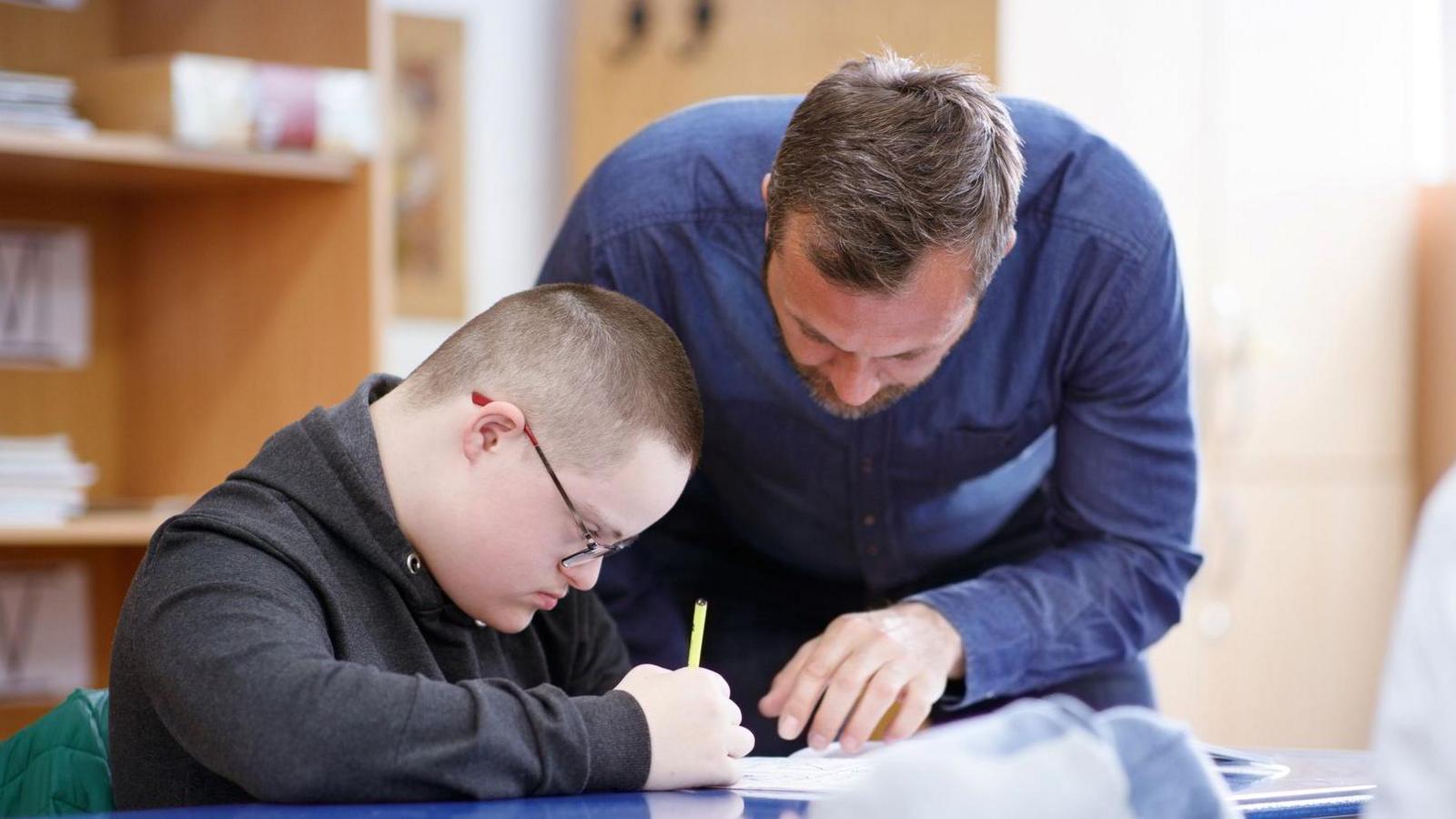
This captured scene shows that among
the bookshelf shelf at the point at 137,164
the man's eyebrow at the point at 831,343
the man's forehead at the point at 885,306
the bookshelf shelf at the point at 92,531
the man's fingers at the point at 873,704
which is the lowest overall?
the bookshelf shelf at the point at 92,531

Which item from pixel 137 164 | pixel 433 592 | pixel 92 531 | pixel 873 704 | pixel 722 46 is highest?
pixel 722 46

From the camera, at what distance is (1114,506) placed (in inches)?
65.1

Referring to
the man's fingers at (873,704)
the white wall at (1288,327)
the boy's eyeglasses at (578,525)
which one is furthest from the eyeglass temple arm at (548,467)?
the white wall at (1288,327)

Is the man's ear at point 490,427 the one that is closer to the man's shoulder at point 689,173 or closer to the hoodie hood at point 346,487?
the hoodie hood at point 346,487

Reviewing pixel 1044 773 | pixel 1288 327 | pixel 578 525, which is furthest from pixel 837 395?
pixel 1288 327

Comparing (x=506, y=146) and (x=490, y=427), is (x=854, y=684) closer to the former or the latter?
(x=490, y=427)

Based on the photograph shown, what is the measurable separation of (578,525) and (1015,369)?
587 millimetres

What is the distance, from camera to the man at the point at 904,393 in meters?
1.36

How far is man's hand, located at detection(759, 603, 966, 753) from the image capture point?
4.26 ft

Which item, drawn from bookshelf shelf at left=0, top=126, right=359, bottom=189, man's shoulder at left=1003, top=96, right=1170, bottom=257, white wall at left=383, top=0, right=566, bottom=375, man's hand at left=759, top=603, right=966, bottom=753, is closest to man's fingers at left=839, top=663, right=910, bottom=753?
man's hand at left=759, top=603, right=966, bottom=753

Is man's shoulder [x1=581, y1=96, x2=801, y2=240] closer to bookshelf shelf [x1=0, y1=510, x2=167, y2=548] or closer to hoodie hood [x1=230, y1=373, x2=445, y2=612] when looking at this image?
hoodie hood [x1=230, y1=373, x2=445, y2=612]

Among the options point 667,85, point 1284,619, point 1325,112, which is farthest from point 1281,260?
point 667,85

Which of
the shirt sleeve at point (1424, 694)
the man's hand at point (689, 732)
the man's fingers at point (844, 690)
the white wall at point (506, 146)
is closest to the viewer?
the shirt sleeve at point (1424, 694)

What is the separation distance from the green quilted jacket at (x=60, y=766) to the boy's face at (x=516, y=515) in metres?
0.28
